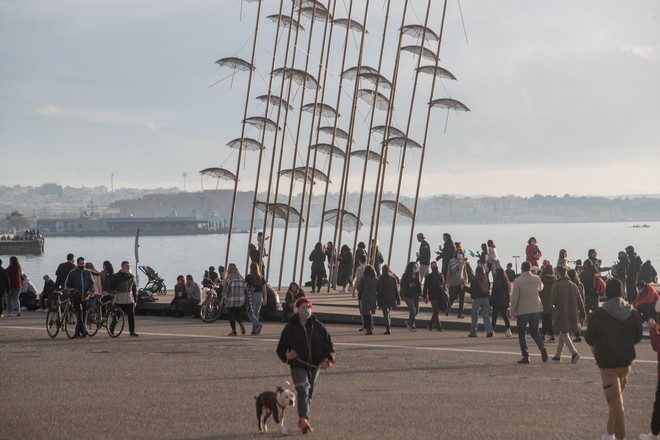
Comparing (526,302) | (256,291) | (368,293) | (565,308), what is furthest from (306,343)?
(256,291)

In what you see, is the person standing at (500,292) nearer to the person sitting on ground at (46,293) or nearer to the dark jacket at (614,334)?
the dark jacket at (614,334)

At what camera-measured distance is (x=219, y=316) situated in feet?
102

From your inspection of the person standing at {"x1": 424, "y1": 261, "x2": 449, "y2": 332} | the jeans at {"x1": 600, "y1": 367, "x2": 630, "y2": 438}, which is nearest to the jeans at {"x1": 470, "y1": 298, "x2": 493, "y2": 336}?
the person standing at {"x1": 424, "y1": 261, "x2": 449, "y2": 332}

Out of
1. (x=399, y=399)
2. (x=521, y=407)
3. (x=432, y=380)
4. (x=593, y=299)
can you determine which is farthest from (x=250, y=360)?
(x=593, y=299)

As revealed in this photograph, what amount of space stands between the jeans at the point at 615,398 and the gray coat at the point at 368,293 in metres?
13.4

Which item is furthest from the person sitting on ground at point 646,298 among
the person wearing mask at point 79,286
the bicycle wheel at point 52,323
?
the bicycle wheel at point 52,323

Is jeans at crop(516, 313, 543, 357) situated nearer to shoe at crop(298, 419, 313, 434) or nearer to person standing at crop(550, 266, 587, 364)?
person standing at crop(550, 266, 587, 364)

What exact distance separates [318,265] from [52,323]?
53.0 feet

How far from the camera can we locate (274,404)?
11844 millimetres

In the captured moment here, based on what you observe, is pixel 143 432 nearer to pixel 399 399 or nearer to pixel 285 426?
pixel 285 426

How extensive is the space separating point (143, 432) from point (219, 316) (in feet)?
63.0

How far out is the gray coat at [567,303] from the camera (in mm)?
19250

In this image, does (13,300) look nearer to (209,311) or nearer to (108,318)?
(209,311)

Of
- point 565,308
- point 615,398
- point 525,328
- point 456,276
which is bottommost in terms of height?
point 615,398
